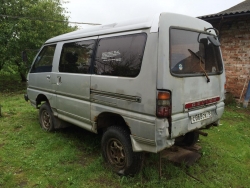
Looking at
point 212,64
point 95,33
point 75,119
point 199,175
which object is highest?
point 95,33

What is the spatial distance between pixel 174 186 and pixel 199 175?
1.76ft

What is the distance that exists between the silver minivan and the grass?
1.07ft

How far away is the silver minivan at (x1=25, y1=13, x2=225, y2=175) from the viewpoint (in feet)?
7.93

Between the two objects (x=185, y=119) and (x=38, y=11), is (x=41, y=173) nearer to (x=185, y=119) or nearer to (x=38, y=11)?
(x=185, y=119)

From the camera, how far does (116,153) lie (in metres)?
3.06

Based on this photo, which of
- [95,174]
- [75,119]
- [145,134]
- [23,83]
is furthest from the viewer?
[23,83]

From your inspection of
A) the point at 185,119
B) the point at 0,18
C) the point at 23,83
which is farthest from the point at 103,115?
the point at 23,83

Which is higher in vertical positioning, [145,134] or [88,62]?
→ [88,62]

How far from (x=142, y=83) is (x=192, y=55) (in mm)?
847

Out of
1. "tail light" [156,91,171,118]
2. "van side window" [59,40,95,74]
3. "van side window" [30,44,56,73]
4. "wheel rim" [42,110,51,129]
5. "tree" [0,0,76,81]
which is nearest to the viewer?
"tail light" [156,91,171,118]

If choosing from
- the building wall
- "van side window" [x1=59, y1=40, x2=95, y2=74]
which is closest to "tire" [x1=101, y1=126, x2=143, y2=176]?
"van side window" [x1=59, y1=40, x2=95, y2=74]

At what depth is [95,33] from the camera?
3246mm

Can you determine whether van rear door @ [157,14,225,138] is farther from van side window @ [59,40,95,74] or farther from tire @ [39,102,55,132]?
tire @ [39,102,55,132]

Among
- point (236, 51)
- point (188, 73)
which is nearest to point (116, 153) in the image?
point (188, 73)
